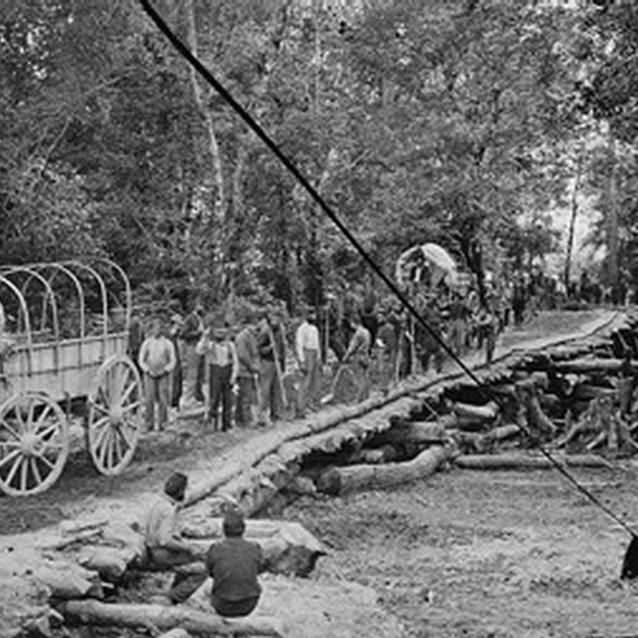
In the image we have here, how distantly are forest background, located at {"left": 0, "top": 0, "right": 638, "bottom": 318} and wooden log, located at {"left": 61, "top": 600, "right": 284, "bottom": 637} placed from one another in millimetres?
9791

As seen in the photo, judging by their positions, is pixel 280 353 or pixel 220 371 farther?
pixel 280 353

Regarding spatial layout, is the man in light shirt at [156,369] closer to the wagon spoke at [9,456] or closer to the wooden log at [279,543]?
the wagon spoke at [9,456]

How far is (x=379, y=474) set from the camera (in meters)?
18.3

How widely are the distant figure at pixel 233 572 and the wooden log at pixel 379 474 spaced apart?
28.7 feet

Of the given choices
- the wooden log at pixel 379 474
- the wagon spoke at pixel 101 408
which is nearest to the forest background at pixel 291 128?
the wooden log at pixel 379 474

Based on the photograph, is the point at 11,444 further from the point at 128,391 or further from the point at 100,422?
the point at 128,391

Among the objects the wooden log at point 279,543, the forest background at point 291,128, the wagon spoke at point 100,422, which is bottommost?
the wooden log at point 279,543

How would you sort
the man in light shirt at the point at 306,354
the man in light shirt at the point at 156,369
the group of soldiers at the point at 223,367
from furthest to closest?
the man in light shirt at the point at 306,354 < the group of soldiers at the point at 223,367 < the man in light shirt at the point at 156,369

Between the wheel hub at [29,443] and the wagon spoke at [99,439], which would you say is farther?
the wagon spoke at [99,439]

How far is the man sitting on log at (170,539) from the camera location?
31.4ft

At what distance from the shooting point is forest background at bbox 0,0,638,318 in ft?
66.3

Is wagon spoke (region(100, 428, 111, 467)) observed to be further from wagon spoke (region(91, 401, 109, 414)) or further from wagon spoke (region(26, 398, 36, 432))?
wagon spoke (region(26, 398, 36, 432))

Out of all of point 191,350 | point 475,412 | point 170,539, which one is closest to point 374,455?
point 191,350

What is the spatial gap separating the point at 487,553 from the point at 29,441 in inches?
231
